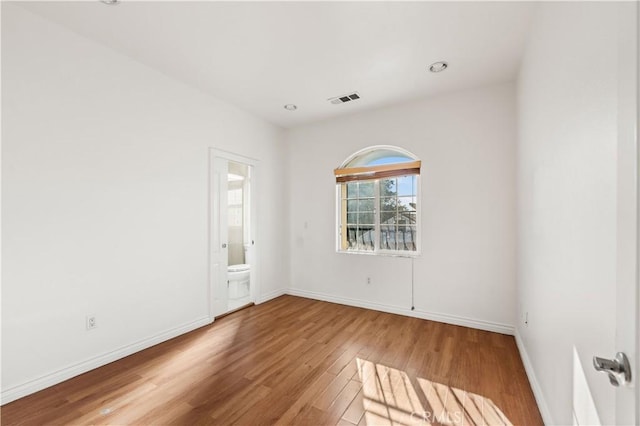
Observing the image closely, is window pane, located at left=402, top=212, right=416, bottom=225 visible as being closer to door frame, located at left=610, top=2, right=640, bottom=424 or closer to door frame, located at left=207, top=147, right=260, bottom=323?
door frame, located at left=207, top=147, right=260, bottom=323

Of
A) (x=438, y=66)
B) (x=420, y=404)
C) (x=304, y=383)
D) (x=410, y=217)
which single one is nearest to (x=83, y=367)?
(x=304, y=383)

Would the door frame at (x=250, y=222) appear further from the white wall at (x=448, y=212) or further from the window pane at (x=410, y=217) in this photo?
the window pane at (x=410, y=217)

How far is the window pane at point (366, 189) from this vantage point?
13.4 feet

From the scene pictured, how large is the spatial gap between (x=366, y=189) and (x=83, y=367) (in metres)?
3.63

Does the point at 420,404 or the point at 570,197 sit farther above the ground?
the point at 570,197

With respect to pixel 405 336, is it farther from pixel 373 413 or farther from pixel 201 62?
pixel 201 62

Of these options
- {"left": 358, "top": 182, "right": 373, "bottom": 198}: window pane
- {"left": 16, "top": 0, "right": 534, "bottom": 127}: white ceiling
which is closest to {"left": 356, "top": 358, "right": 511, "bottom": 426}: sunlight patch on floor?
{"left": 358, "top": 182, "right": 373, "bottom": 198}: window pane

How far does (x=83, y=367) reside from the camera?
227cm

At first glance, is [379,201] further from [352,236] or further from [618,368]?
[618,368]

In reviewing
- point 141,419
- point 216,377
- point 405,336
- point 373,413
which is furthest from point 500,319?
point 141,419

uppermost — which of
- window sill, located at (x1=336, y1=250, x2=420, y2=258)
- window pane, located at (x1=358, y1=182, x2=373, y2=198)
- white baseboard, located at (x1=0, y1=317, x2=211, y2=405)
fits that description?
window pane, located at (x1=358, y1=182, x2=373, y2=198)

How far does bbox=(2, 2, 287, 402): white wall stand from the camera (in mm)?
1964

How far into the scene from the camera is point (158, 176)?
285cm

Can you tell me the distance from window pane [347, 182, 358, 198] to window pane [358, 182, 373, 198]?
0.07m
